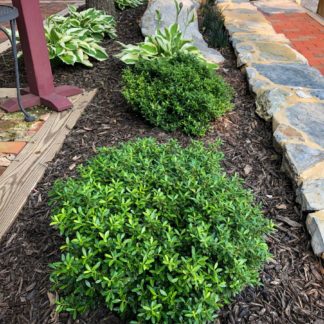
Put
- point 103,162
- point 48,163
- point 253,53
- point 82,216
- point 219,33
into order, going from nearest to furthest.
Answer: point 82,216, point 103,162, point 48,163, point 253,53, point 219,33

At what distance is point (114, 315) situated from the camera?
146 cm

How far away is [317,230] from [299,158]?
610 mm

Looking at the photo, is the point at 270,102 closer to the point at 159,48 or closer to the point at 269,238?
the point at 159,48

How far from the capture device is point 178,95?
2766 mm

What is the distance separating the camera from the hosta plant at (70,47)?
12.1ft

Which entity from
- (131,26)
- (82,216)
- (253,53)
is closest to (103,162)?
(82,216)

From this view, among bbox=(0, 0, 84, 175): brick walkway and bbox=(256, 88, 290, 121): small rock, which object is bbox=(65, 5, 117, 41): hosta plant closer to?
bbox=(0, 0, 84, 175): brick walkway

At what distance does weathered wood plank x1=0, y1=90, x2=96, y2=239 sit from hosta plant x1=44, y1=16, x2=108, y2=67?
0.71m

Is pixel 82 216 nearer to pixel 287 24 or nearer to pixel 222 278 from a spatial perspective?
pixel 222 278

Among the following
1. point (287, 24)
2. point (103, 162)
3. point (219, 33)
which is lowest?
point (287, 24)

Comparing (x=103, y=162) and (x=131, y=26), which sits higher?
(x=103, y=162)

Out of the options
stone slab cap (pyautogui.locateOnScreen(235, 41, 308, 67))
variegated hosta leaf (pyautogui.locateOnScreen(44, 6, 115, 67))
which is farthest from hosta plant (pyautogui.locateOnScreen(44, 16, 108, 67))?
stone slab cap (pyautogui.locateOnScreen(235, 41, 308, 67))

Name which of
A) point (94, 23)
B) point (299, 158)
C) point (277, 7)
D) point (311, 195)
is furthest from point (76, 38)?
point (277, 7)

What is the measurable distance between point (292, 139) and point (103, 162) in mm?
1375
